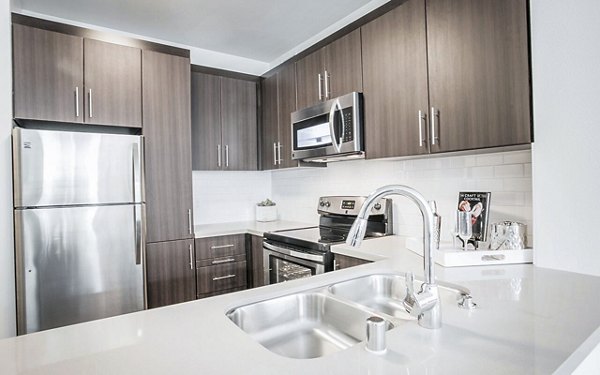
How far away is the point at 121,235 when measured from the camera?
2.34 metres

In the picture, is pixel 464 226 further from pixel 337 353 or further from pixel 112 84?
pixel 112 84

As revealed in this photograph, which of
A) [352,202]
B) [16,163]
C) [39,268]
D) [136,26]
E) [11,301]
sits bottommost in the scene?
[11,301]

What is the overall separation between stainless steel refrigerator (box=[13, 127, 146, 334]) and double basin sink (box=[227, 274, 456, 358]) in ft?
5.34

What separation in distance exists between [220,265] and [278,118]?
1420 mm

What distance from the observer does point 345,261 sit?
2.00m

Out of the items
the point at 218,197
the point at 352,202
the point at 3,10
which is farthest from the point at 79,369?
the point at 218,197

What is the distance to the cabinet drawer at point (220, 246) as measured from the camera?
9.20 ft

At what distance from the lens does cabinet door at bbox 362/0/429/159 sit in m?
1.84

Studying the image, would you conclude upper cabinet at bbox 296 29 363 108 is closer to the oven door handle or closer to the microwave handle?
the microwave handle

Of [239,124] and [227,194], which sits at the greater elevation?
[239,124]

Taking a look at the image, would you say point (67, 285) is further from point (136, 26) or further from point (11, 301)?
point (136, 26)

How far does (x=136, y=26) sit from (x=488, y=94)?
2848mm

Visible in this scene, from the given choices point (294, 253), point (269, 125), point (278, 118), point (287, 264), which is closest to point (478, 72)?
point (294, 253)

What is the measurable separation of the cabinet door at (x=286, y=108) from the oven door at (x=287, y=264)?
81 cm
